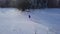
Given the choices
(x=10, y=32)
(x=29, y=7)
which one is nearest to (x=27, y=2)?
(x=29, y=7)

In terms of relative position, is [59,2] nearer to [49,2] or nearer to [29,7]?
[49,2]

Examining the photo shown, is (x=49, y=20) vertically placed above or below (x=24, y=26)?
below

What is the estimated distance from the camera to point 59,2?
41.6ft

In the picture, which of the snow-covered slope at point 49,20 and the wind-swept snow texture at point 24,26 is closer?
the wind-swept snow texture at point 24,26

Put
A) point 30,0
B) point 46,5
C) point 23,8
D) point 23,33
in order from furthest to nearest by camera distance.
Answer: point 46,5 → point 30,0 → point 23,8 → point 23,33

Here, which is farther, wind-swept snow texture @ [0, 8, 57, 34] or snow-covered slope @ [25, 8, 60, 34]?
snow-covered slope @ [25, 8, 60, 34]

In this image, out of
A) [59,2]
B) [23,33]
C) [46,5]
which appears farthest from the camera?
[59,2]

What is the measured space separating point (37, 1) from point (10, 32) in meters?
6.70

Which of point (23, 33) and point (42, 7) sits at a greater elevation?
point (23, 33)

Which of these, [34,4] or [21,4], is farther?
[34,4]

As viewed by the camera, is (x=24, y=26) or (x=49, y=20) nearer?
(x=24, y=26)

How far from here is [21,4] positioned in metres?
10.2

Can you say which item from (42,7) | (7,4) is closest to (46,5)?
(42,7)

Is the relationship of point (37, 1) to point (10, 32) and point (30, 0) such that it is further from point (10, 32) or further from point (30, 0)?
point (10, 32)
